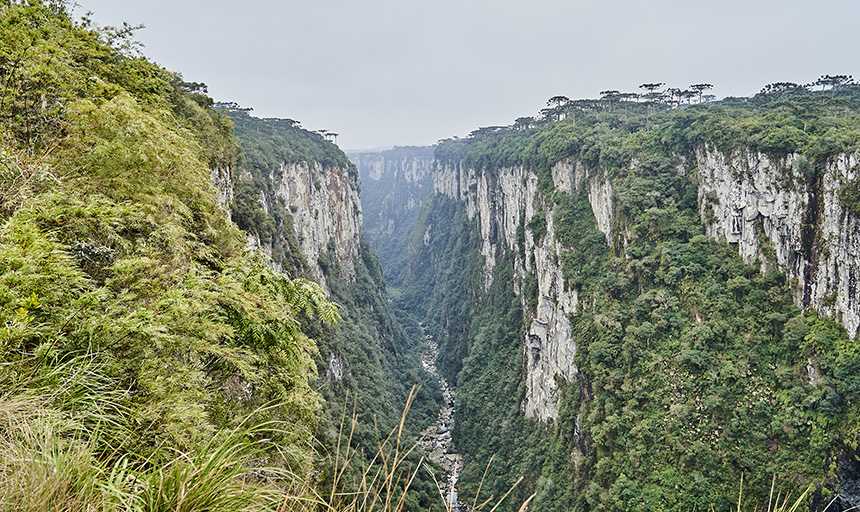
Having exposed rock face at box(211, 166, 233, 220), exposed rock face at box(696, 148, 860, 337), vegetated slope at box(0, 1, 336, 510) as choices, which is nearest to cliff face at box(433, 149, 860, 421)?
exposed rock face at box(696, 148, 860, 337)

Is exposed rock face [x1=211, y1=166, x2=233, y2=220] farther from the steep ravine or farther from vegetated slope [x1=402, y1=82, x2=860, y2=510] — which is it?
the steep ravine

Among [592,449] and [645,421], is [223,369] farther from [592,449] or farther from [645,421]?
[592,449]

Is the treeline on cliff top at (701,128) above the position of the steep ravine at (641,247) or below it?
above

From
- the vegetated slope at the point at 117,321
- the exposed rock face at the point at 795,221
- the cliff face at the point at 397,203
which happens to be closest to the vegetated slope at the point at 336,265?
the vegetated slope at the point at 117,321

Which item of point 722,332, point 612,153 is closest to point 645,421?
point 722,332

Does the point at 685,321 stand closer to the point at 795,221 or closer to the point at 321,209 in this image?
the point at 795,221

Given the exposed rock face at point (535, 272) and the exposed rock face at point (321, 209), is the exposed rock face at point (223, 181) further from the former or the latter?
the exposed rock face at point (535, 272)
